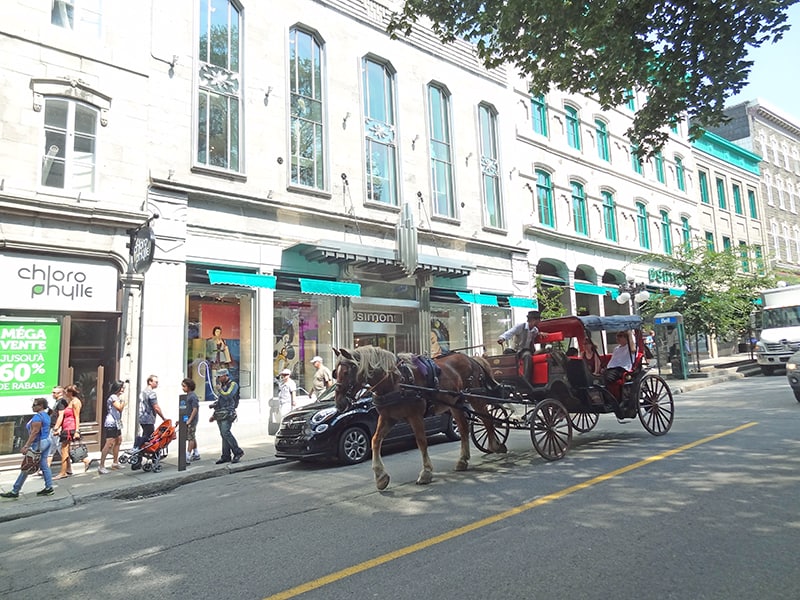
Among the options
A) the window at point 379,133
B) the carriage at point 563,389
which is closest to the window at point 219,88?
the window at point 379,133

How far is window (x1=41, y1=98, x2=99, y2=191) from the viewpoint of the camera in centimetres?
1239

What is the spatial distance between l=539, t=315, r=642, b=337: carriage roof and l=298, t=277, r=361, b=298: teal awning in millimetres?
7556

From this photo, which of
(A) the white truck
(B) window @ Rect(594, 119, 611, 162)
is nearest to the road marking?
(A) the white truck

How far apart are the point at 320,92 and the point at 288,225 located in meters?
4.65

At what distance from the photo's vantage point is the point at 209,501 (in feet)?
25.4

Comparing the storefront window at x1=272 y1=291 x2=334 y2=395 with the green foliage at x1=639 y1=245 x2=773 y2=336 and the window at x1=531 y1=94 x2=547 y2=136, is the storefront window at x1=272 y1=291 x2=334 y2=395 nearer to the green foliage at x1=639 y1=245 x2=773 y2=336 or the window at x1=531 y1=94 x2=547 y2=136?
the window at x1=531 y1=94 x2=547 y2=136

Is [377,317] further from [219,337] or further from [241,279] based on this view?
[219,337]

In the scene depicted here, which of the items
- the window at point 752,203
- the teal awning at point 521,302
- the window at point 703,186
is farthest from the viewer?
the window at point 752,203

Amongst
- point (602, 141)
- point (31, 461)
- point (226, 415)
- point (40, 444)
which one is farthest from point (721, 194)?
point (31, 461)

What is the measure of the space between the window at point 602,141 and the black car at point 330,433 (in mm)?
22897

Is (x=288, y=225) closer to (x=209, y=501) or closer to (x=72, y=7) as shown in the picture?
(x=72, y=7)

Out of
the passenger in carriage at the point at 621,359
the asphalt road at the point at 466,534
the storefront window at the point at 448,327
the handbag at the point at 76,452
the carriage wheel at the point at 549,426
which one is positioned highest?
the storefront window at the point at 448,327

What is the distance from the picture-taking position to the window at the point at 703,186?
3588 cm

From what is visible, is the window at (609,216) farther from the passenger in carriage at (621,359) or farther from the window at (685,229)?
the passenger in carriage at (621,359)
